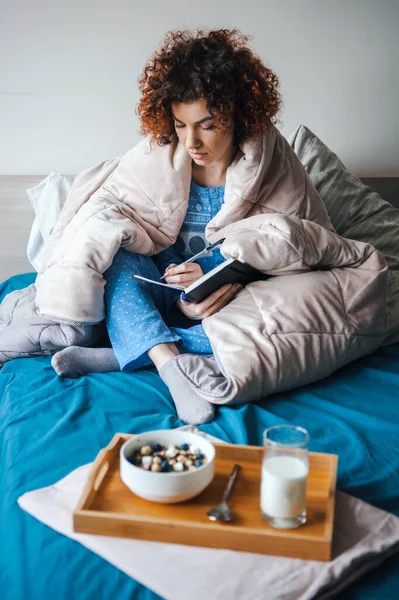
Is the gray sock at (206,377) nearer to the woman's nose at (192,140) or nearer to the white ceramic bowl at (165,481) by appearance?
the white ceramic bowl at (165,481)

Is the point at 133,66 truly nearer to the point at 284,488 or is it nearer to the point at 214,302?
the point at 214,302

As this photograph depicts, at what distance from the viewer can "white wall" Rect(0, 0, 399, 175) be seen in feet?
7.68

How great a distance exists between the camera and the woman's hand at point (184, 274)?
1737mm

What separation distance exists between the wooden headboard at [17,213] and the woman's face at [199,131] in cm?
85

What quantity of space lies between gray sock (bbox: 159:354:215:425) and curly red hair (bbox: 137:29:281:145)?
0.60 metres

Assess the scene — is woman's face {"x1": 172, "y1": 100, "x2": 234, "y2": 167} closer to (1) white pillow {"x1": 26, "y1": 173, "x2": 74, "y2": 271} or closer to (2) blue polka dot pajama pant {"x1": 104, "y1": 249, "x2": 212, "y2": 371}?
(2) blue polka dot pajama pant {"x1": 104, "y1": 249, "x2": 212, "y2": 371}

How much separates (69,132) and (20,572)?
5.71ft

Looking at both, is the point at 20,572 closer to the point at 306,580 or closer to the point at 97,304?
the point at 306,580

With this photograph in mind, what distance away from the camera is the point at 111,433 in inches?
52.1

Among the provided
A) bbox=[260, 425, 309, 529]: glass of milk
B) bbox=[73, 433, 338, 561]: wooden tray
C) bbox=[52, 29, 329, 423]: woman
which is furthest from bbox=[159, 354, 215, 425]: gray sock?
bbox=[260, 425, 309, 529]: glass of milk

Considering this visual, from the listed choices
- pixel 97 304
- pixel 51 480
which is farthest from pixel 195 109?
pixel 51 480

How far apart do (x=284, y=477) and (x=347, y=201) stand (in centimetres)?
141

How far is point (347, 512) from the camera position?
106 centimetres

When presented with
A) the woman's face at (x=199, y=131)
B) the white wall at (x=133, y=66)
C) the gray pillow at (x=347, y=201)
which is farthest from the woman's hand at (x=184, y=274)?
the white wall at (x=133, y=66)
